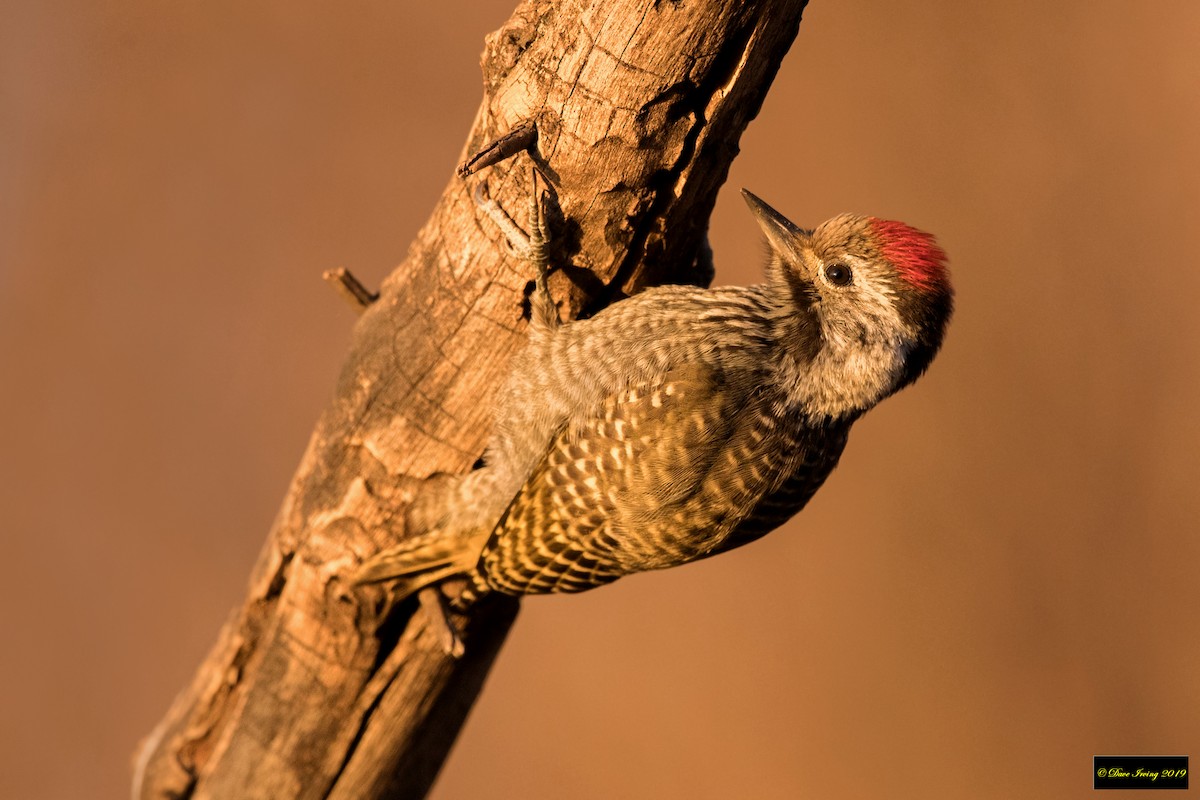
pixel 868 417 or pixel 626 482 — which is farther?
pixel 868 417

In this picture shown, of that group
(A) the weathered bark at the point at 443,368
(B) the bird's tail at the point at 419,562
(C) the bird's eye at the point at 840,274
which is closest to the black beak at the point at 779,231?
(C) the bird's eye at the point at 840,274

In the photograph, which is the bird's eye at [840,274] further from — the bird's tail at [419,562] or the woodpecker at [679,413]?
the bird's tail at [419,562]

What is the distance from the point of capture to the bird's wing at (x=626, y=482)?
239 centimetres

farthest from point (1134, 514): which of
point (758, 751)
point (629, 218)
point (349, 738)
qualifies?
point (349, 738)

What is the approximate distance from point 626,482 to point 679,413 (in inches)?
8.7

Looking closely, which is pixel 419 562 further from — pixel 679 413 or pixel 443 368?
pixel 679 413

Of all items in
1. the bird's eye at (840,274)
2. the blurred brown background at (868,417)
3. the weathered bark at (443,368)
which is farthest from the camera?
the blurred brown background at (868,417)

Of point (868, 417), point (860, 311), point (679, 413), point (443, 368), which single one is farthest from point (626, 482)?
point (868, 417)

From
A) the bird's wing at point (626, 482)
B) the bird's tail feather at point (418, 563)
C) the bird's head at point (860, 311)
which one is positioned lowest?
the bird's tail feather at point (418, 563)

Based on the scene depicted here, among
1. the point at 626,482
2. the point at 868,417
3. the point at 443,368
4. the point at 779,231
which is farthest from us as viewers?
the point at 868,417

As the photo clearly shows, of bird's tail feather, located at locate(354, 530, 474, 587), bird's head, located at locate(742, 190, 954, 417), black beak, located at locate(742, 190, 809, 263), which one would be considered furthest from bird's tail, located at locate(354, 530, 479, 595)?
black beak, located at locate(742, 190, 809, 263)

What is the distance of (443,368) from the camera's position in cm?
253

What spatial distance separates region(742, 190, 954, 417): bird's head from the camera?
8.04 ft

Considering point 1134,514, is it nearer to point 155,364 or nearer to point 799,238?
point 799,238
